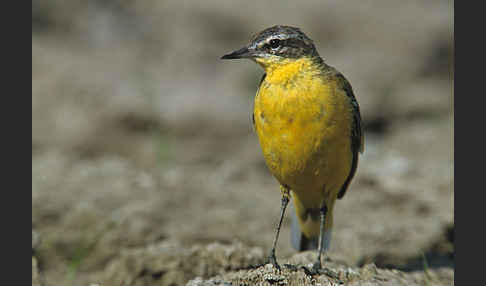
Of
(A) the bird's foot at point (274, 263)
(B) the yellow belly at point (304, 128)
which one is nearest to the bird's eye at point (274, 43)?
(B) the yellow belly at point (304, 128)

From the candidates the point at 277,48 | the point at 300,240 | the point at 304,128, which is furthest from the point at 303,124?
the point at 300,240

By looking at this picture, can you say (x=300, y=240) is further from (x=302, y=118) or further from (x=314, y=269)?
(x=302, y=118)

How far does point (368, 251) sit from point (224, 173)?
2918mm

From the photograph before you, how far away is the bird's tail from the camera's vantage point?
686 centimetres

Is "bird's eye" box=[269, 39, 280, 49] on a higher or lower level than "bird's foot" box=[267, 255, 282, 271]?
higher

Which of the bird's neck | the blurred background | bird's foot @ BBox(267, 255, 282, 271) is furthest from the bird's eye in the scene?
the blurred background

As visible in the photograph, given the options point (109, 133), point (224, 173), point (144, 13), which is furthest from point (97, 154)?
point (144, 13)

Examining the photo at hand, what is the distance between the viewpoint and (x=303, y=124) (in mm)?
5594

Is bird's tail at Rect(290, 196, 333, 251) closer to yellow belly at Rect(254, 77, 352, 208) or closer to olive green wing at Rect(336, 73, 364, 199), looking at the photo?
olive green wing at Rect(336, 73, 364, 199)

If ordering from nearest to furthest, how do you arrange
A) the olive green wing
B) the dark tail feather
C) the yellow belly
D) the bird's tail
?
the yellow belly, the olive green wing, the bird's tail, the dark tail feather

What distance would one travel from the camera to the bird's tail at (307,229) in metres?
6.86

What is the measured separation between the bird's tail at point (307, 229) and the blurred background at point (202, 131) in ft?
1.23

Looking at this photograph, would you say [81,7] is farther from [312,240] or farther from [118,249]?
[312,240]

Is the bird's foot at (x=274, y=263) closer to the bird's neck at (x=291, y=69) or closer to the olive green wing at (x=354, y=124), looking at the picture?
the olive green wing at (x=354, y=124)
